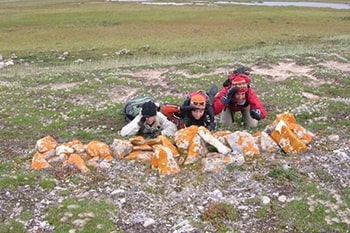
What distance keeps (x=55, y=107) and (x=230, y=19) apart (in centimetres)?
5332

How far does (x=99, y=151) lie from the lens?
13.1 meters

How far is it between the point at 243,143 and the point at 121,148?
11.0ft

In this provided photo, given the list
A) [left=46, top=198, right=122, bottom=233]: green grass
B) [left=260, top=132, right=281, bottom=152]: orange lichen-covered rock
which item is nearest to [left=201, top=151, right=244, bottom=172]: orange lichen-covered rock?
[left=260, top=132, right=281, bottom=152]: orange lichen-covered rock

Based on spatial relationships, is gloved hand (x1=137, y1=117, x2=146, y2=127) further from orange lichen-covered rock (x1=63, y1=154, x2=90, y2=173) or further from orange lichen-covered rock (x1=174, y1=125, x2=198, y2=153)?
orange lichen-covered rock (x1=63, y1=154, x2=90, y2=173)

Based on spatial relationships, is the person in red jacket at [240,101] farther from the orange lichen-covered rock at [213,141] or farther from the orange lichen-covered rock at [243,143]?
the orange lichen-covered rock at [213,141]

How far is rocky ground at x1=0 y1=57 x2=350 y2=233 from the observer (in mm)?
10305

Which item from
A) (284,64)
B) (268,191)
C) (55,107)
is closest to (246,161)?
(268,191)

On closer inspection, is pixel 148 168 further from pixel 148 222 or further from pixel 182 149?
pixel 148 222

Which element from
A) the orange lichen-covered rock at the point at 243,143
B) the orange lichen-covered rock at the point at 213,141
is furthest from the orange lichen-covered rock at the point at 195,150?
the orange lichen-covered rock at the point at 243,143

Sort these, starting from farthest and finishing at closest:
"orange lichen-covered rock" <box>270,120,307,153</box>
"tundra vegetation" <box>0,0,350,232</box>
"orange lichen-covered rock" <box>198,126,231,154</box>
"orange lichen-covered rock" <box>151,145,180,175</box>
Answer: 1. "orange lichen-covered rock" <box>270,120,307,153</box>
2. "orange lichen-covered rock" <box>198,126,231,154</box>
3. "orange lichen-covered rock" <box>151,145,180,175</box>
4. "tundra vegetation" <box>0,0,350,232</box>

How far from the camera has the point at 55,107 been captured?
20438 millimetres

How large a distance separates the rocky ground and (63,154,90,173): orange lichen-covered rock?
23cm

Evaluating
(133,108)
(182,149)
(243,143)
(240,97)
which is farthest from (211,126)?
(133,108)

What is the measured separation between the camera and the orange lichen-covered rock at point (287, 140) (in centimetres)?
1299
